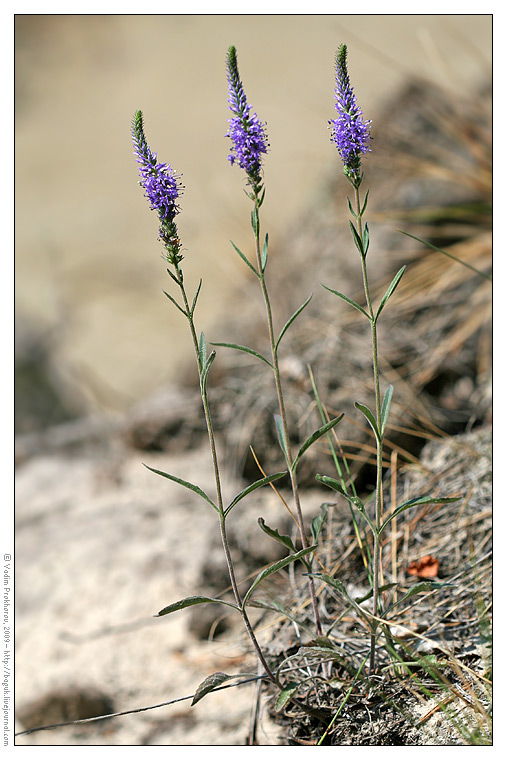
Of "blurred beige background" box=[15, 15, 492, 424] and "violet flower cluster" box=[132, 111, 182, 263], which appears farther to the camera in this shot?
"blurred beige background" box=[15, 15, 492, 424]

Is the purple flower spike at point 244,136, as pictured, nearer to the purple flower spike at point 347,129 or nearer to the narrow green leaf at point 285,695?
the purple flower spike at point 347,129

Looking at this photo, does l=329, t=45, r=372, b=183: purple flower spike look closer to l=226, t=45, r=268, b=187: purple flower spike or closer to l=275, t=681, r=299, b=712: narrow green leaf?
l=226, t=45, r=268, b=187: purple flower spike

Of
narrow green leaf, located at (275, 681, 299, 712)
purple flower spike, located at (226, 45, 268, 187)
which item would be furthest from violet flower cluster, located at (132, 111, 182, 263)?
narrow green leaf, located at (275, 681, 299, 712)

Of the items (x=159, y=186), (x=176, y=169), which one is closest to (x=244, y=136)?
(x=159, y=186)

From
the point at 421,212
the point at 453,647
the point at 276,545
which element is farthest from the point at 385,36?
the point at 453,647

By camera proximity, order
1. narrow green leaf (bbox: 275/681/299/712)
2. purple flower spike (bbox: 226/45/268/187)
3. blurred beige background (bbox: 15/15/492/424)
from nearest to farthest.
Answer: purple flower spike (bbox: 226/45/268/187)
narrow green leaf (bbox: 275/681/299/712)
blurred beige background (bbox: 15/15/492/424)

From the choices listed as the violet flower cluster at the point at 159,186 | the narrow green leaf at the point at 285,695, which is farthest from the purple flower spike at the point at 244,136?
the narrow green leaf at the point at 285,695

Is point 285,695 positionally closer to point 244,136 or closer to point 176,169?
point 244,136
